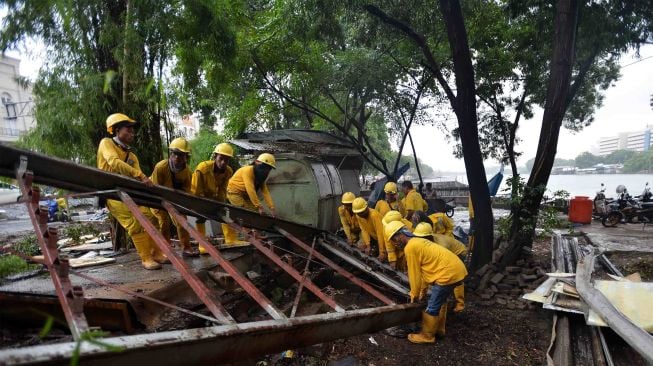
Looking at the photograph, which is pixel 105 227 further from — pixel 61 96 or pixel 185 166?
pixel 185 166

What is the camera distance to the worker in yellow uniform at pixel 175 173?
4.23 metres

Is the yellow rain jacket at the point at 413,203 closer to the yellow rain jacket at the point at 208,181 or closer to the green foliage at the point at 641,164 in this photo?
the yellow rain jacket at the point at 208,181

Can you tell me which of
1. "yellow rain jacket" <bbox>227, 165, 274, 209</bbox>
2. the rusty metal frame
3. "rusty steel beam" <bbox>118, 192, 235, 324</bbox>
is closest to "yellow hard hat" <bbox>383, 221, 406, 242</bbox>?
"yellow rain jacket" <bbox>227, 165, 274, 209</bbox>

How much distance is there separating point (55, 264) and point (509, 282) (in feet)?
19.6

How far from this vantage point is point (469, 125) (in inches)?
228

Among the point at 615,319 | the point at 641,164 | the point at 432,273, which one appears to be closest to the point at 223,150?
the point at 432,273

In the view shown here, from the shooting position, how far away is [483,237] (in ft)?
20.0

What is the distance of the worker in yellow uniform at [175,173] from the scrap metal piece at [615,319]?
14.0 feet

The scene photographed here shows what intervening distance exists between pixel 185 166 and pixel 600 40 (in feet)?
26.9

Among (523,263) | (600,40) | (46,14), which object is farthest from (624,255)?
(46,14)

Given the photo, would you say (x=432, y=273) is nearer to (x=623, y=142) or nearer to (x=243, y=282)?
(x=243, y=282)

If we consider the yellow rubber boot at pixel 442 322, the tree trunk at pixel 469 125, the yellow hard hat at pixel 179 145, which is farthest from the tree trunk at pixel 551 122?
the yellow hard hat at pixel 179 145

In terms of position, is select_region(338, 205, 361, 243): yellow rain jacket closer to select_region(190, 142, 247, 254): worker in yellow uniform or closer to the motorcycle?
select_region(190, 142, 247, 254): worker in yellow uniform

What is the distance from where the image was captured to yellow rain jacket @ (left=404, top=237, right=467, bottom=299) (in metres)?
3.93
